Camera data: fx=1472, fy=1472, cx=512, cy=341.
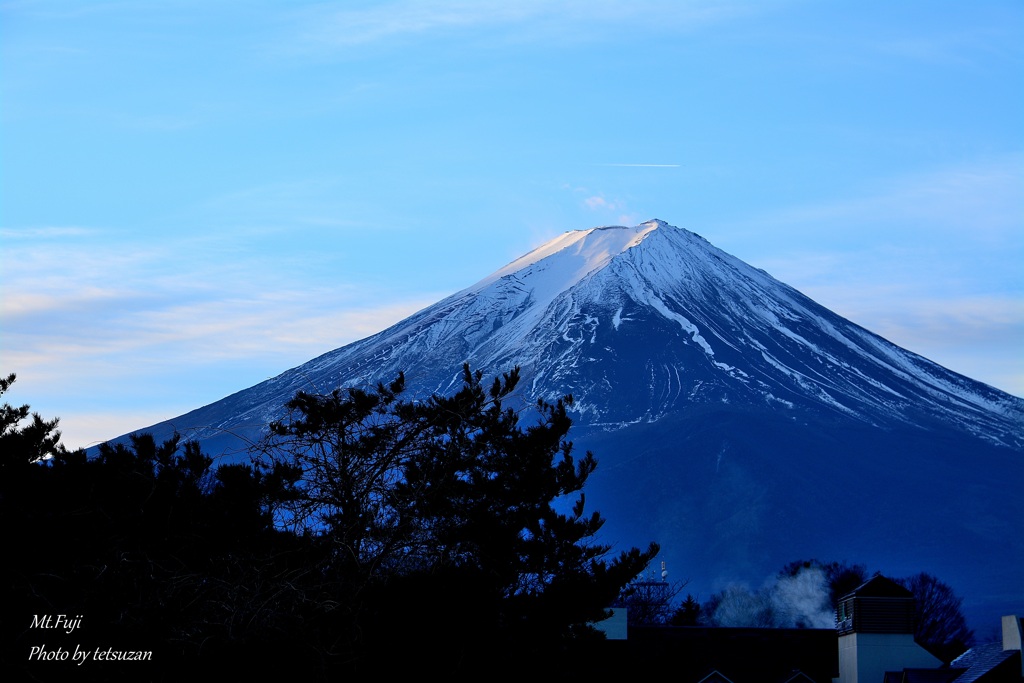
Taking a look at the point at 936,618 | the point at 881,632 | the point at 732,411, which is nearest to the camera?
the point at 881,632

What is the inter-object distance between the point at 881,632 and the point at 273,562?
727 inches

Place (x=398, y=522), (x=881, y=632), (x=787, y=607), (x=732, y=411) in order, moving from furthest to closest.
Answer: (x=732, y=411), (x=787, y=607), (x=881, y=632), (x=398, y=522)

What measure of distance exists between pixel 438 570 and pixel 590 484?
152750 mm

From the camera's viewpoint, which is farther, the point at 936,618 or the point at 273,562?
the point at 936,618

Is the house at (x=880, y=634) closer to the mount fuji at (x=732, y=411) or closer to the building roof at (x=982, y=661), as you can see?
the building roof at (x=982, y=661)

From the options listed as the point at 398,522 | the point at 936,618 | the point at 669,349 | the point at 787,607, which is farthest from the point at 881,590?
the point at 669,349

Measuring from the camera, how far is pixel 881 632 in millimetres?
22812

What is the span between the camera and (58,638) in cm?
552

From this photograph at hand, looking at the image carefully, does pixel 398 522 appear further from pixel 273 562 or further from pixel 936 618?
pixel 936 618

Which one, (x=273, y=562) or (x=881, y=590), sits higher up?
(x=881, y=590)

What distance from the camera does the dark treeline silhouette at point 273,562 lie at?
554 centimetres

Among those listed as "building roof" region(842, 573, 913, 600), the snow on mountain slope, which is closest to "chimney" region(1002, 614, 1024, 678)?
"building roof" region(842, 573, 913, 600)

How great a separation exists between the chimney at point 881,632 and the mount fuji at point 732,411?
382 feet

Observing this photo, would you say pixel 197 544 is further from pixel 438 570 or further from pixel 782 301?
pixel 782 301
